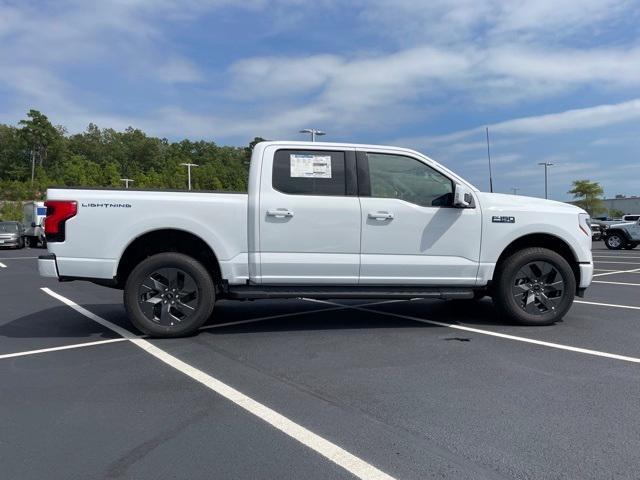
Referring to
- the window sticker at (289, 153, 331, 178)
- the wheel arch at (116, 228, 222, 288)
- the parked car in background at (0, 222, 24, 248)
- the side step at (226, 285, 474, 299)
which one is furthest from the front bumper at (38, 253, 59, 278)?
the parked car in background at (0, 222, 24, 248)

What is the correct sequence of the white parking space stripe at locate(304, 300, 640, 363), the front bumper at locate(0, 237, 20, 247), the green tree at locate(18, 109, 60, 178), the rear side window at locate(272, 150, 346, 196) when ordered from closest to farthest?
the white parking space stripe at locate(304, 300, 640, 363) < the rear side window at locate(272, 150, 346, 196) < the front bumper at locate(0, 237, 20, 247) < the green tree at locate(18, 109, 60, 178)

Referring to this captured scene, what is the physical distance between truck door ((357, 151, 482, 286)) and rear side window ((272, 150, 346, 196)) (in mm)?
251

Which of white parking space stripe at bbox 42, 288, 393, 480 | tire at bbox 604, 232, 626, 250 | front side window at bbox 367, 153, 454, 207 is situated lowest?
white parking space stripe at bbox 42, 288, 393, 480

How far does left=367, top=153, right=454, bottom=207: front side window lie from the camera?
19.6 feet

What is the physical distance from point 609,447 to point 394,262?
10.0ft

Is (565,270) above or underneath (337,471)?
above

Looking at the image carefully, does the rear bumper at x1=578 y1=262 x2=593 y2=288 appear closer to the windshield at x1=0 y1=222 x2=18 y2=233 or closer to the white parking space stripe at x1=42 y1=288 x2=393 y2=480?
the white parking space stripe at x1=42 y1=288 x2=393 y2=480

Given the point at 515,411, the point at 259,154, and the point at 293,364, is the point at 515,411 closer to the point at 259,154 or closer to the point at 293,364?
the point at 293,364

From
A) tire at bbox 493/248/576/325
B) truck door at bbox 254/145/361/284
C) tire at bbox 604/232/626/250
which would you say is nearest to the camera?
truck door at bbox 254/145/361/284

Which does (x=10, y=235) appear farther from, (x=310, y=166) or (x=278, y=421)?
(x=278, y=421)

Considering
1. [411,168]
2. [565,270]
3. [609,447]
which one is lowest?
[609,447]

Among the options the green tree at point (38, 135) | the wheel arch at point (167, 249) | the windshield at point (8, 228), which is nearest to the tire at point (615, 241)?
the wheel arch at point (167, 249)

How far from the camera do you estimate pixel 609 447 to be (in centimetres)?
312

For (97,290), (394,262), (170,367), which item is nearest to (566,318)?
(394,262)
